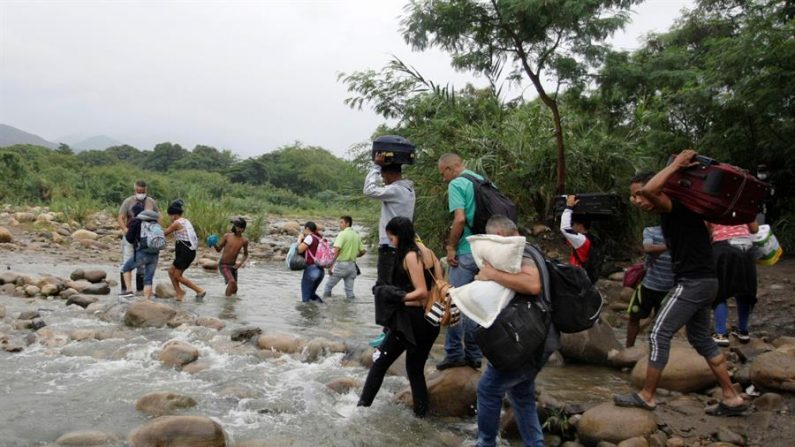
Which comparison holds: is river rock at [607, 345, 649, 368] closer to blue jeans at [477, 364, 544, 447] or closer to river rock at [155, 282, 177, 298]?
blue jeans at [477, 364, 544, 447]

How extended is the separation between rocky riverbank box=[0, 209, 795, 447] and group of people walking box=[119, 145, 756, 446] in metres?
0.24

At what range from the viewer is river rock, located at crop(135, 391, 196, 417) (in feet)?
15.8

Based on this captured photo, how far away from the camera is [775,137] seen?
34.6 ft

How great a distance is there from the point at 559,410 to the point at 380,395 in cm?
149

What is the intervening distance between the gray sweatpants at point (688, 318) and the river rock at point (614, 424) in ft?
1.21

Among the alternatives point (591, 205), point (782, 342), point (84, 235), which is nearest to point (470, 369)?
point (591, 205)

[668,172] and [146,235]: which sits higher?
[668,172]

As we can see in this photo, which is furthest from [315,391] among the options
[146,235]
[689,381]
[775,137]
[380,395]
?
[775,137]

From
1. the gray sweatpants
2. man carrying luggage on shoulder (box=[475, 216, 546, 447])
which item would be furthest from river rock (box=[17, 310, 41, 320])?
the gray sweatpants

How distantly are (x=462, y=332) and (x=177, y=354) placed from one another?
295 cm

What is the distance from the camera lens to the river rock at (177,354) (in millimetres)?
6125

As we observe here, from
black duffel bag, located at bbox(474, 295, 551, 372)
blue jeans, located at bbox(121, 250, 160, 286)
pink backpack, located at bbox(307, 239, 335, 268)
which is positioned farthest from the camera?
pink backpack, located at bbox(307, 239, 335, 268)

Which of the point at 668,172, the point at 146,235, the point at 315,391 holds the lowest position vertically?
the point at 315,391

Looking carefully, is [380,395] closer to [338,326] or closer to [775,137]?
[338,326]
